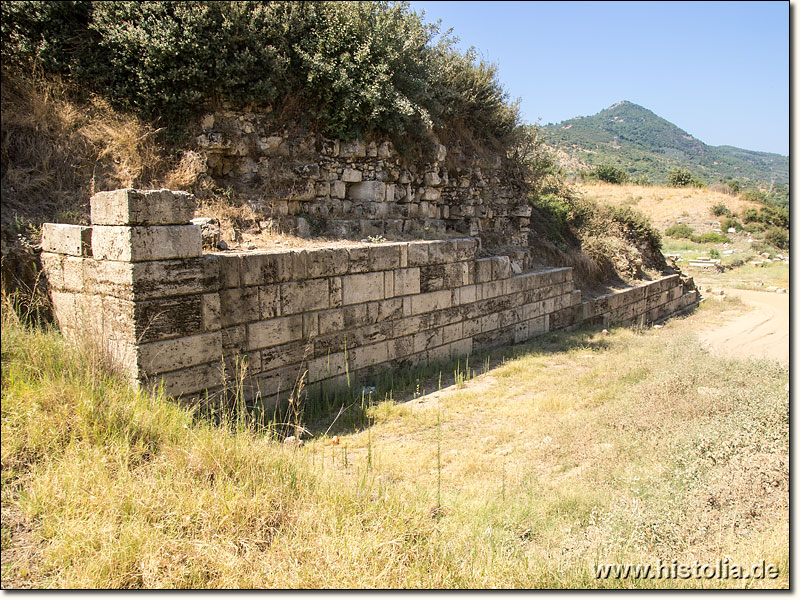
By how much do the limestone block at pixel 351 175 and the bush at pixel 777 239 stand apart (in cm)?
2897

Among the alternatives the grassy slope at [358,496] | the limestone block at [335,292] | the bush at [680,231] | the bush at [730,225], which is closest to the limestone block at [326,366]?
the limestone block at [335,292]

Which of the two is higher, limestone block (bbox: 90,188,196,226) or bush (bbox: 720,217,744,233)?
bush (bbox: 720,217,744,233)

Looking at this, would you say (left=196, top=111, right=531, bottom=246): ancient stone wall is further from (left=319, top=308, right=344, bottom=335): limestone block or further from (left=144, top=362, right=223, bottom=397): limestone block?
(left=144, top=362, right=223, bottom=397): limestone block

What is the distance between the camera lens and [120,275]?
191 inches

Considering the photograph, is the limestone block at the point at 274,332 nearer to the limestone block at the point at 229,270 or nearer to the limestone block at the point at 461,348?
the limestone block at the point at 229,270

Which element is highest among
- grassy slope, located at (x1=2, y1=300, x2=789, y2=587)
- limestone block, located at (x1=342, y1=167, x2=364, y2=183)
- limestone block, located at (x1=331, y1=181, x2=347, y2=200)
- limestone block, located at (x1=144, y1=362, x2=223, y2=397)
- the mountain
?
the mountain

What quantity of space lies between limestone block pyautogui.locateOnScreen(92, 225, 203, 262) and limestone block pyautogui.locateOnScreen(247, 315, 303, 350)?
1.15 metres

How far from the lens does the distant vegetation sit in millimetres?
7598

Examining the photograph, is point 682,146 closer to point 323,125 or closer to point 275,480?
point 323,125

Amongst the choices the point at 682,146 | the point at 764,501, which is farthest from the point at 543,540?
the point at 682,146

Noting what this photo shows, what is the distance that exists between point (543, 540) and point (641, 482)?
135 cm

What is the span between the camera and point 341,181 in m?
9.33

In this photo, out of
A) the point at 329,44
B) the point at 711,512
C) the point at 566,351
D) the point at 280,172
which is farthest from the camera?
the point at 566,351

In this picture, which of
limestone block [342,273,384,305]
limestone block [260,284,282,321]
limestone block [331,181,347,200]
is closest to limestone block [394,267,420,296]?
limestone block [342,273,384,305]
